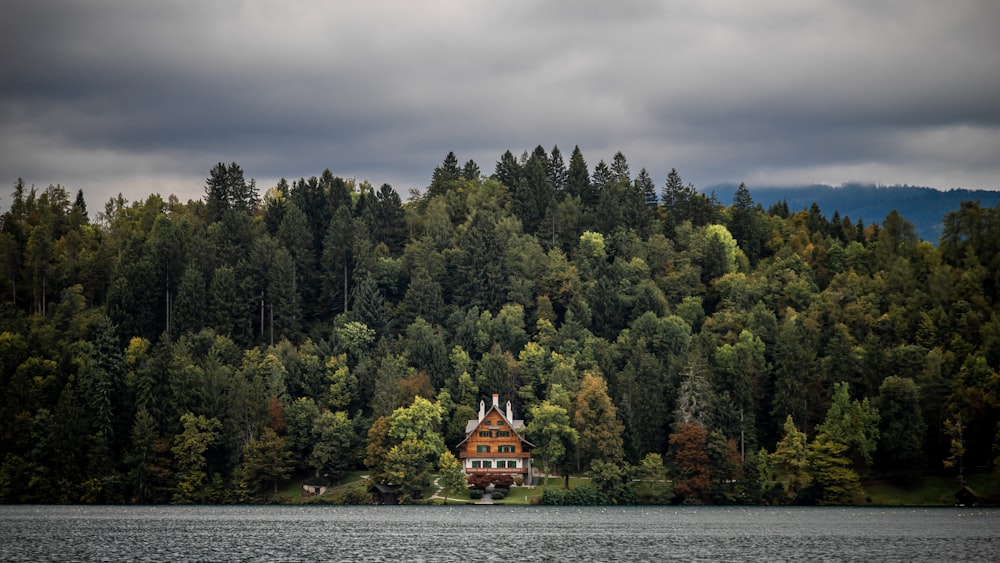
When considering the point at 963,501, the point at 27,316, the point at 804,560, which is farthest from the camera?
the point at 27,316

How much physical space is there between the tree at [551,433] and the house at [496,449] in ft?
8.20

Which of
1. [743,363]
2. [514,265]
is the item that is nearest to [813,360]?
[743,363]

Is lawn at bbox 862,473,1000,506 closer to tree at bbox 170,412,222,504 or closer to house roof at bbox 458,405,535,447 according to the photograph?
house roof at bbox 458,405,535,447

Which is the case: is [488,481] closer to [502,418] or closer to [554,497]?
[554,497]

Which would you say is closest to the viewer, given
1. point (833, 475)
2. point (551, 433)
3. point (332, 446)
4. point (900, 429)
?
point (833, 475)

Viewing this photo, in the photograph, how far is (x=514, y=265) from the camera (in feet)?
625

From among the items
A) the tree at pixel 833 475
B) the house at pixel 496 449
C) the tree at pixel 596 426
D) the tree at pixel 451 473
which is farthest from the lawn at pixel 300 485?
the tree at pixel 833 475

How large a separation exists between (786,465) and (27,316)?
115219mm

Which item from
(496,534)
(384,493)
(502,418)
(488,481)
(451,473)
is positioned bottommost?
(496,534)

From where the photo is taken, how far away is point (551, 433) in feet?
461

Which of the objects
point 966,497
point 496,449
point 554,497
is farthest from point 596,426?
point 966,497

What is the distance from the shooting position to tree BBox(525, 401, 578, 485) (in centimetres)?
13988

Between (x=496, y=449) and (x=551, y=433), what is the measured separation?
359 inches

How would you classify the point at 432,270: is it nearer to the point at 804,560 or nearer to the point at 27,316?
the point at 27,316
